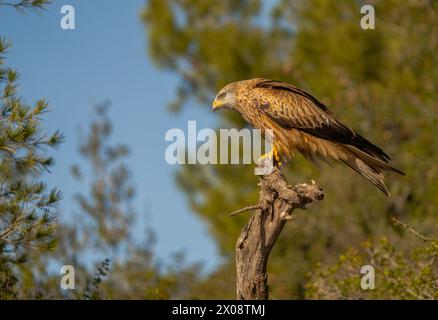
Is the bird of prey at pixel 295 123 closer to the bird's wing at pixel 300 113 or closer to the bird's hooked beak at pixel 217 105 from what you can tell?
the bird's wing at pixel 300 113

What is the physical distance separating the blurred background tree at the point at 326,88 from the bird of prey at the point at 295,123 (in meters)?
3.60

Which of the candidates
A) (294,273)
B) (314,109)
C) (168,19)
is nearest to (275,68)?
(168,19)

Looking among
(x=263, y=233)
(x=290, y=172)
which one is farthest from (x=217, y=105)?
(x=290, y=172)

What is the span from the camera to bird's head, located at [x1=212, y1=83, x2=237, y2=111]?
31.8 ft

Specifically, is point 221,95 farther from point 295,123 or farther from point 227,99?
point 295,123

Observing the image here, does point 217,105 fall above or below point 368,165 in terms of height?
above

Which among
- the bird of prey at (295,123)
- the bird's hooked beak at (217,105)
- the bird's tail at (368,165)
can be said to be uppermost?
the bird's hooked beak at (217,105)

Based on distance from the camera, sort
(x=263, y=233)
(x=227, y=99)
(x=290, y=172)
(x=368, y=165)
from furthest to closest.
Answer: (x=290, y=172)
(x=227, y=99)
(x=368, y=165)
(x=263, y=233)

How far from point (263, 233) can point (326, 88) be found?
671 inches

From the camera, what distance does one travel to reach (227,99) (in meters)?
9.77

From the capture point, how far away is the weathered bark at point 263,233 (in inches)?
293

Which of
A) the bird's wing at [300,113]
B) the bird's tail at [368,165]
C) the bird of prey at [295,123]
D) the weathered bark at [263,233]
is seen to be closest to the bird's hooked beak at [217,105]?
the bird of prey at [295,123]
